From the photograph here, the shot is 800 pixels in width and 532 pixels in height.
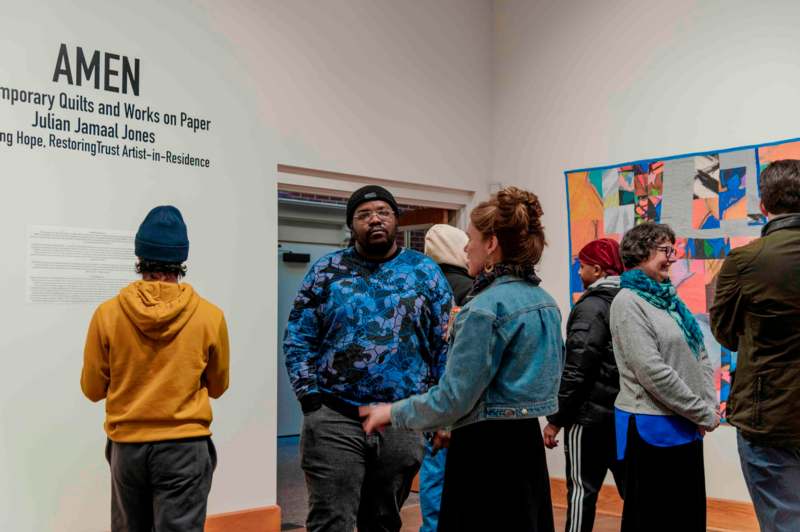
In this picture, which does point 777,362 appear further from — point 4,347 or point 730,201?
point 4,347

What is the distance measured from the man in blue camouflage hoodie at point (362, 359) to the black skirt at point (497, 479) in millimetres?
767

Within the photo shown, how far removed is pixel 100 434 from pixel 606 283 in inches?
99.6

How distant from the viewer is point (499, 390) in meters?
1.99

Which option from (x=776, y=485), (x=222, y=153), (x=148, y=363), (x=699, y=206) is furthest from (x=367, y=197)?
(x=699, y=206)

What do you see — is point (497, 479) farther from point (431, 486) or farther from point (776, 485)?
point (431, 486)

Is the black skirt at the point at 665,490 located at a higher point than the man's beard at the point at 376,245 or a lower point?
lower

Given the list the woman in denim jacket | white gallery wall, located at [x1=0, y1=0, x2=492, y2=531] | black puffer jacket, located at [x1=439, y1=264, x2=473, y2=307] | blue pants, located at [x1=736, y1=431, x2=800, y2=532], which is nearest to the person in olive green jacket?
blue pants, located at [x1=736, y1=431, x2=800, y2=532]

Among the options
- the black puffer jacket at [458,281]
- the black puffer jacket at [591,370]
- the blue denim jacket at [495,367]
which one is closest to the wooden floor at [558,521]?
the black puffer jacket at [591,370]

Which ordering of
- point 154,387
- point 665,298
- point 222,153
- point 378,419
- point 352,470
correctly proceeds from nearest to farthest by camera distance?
point 378,419
point 154,387
point 352,470
point 665,298
point 222,153

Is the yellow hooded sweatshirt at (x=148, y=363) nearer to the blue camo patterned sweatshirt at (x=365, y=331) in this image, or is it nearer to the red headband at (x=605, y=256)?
the blue camo patterned sweatshirt at (x=365, y=331)

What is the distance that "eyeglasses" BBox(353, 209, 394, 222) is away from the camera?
2932 millimetres

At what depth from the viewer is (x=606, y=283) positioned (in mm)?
3488

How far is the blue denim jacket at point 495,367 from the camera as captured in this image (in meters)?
1.93

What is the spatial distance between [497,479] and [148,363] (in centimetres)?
122
